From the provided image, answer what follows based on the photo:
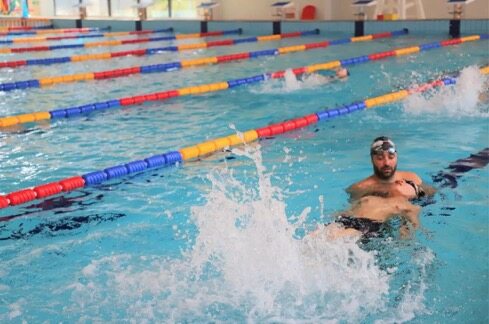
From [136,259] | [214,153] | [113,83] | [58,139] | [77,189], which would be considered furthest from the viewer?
[113,83]

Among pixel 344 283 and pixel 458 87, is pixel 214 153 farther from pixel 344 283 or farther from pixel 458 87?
pixel 458 87

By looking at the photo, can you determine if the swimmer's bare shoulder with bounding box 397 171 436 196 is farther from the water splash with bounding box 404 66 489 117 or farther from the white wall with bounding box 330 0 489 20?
the white wall with bounding box 330 0 489 20

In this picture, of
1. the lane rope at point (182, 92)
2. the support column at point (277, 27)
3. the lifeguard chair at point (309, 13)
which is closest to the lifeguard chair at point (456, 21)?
the lane rope at point (182, 92)

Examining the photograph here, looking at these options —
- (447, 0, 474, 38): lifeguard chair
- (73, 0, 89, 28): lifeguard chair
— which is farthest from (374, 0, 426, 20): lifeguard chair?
(73, 0, 89, 28): lifeguard chair

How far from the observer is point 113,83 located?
30.8 ft

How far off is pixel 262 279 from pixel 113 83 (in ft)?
22.3

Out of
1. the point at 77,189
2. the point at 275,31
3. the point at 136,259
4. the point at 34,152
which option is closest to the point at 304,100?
the point at 34,152

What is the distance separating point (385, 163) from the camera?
148 inches

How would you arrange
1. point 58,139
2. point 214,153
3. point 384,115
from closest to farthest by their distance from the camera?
point 214,153 < point 58,139 < point 384,115

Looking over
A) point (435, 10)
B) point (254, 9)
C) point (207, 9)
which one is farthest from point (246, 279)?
point (207, 9)

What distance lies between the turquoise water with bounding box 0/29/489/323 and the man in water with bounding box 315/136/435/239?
0.10m

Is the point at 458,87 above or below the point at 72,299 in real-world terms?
above

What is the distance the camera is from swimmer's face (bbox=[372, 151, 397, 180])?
3746 mm

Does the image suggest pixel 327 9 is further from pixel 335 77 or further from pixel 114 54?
pixel 335 77
